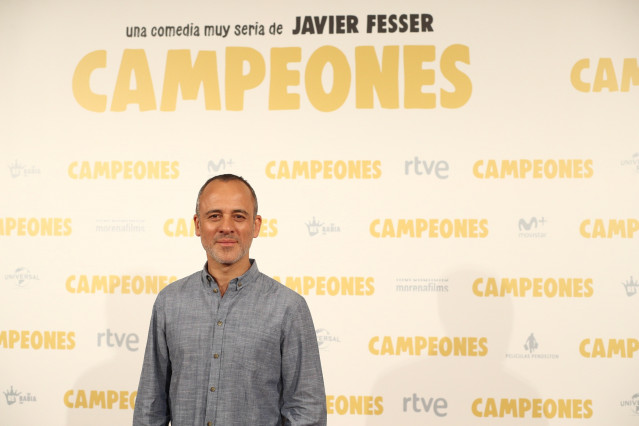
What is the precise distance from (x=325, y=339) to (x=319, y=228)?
2.01ft

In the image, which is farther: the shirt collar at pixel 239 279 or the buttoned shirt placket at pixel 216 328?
the shirt collar at pixel 239 279

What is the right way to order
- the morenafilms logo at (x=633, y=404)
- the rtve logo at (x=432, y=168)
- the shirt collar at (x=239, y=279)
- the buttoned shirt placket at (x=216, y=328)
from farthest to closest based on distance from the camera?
1. the rtve logo at (x=432, y=168)
2. the morenafilms logo at (x=633, y=404)
3. the shirt collar at (x=239, y=279)
4. the buttoned shirt placket at (x=216, y=328)

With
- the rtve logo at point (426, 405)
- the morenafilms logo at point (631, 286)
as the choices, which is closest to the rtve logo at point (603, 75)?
the morenafilms logo at point (631, 286)

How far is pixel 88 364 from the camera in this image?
3.55 meters

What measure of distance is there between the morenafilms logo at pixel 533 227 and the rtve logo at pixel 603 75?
759mm

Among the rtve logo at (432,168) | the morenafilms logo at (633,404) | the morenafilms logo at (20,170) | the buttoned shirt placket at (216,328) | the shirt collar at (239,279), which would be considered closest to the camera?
the buttoned shirt placket at (216,328)

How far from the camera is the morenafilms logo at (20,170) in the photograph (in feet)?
11.9

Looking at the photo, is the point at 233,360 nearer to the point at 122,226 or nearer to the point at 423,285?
the point at 423,285

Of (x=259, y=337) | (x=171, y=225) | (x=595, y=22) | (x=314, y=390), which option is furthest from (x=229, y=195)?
(x=595, y=22)

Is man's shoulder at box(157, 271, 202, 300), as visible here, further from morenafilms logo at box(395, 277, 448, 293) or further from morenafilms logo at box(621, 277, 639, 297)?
morenafilms logo at box(621, 277, 639, 297)

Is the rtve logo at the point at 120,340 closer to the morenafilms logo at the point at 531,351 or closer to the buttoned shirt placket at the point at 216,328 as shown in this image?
the buttoned shirt placket at the point at 216,328

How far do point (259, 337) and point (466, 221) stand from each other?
1.81 m

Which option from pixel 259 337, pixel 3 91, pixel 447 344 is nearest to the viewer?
pixel 259 337

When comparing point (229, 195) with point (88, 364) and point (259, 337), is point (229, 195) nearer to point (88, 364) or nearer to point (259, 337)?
point (259, 337)
